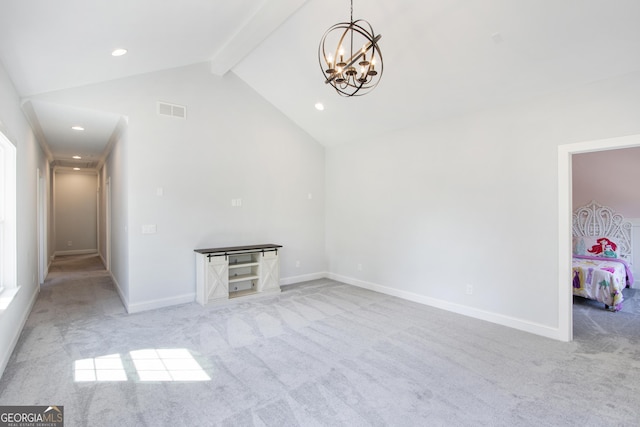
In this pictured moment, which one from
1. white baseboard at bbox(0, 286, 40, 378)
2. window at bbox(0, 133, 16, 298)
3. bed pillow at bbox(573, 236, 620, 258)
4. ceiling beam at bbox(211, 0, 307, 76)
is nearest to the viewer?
white baseboard at bbox(0, 286, 40, 378)

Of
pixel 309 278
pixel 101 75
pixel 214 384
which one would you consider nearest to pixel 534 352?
pixel 214 384

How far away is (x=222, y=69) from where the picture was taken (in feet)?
15.8

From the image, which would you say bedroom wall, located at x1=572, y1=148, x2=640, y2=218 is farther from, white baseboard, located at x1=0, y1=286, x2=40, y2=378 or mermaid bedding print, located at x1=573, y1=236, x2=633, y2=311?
white baseboard, located at x1=0, y1=286, x2=40, y2=378

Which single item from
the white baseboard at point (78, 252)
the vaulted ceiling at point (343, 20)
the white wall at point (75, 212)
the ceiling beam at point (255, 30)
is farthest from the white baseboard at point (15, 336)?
the white wall at point (75, 212)

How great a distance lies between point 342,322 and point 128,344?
2.38m

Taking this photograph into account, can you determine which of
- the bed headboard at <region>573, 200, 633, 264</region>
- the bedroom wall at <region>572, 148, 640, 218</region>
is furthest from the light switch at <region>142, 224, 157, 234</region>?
the bed headboard at <region>573, 200, 633, 264</region>

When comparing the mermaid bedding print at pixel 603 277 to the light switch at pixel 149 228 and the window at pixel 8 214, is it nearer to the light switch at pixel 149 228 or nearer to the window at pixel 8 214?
the light switch at pixel 149 228

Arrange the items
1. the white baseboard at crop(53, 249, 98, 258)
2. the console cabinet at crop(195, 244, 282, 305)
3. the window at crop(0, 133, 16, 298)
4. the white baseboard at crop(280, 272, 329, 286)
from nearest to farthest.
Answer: the window at crop(0, 133, 16, 298)
the console cabinet at crop(195, 244, 282, 305)
the white baseboard at crop(280, 272, 329, 286)
the white baseboard at crop(53, 249, 98, 258)

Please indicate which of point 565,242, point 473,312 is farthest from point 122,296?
point 565,242

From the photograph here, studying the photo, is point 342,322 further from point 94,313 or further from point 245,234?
point 94,313

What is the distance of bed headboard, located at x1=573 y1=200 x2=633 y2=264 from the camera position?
18.4ft

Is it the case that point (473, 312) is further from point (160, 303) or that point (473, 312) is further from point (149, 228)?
point (149, 228)

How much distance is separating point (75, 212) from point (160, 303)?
303 inches

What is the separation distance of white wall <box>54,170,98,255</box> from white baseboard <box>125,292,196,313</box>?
24.1 ft
